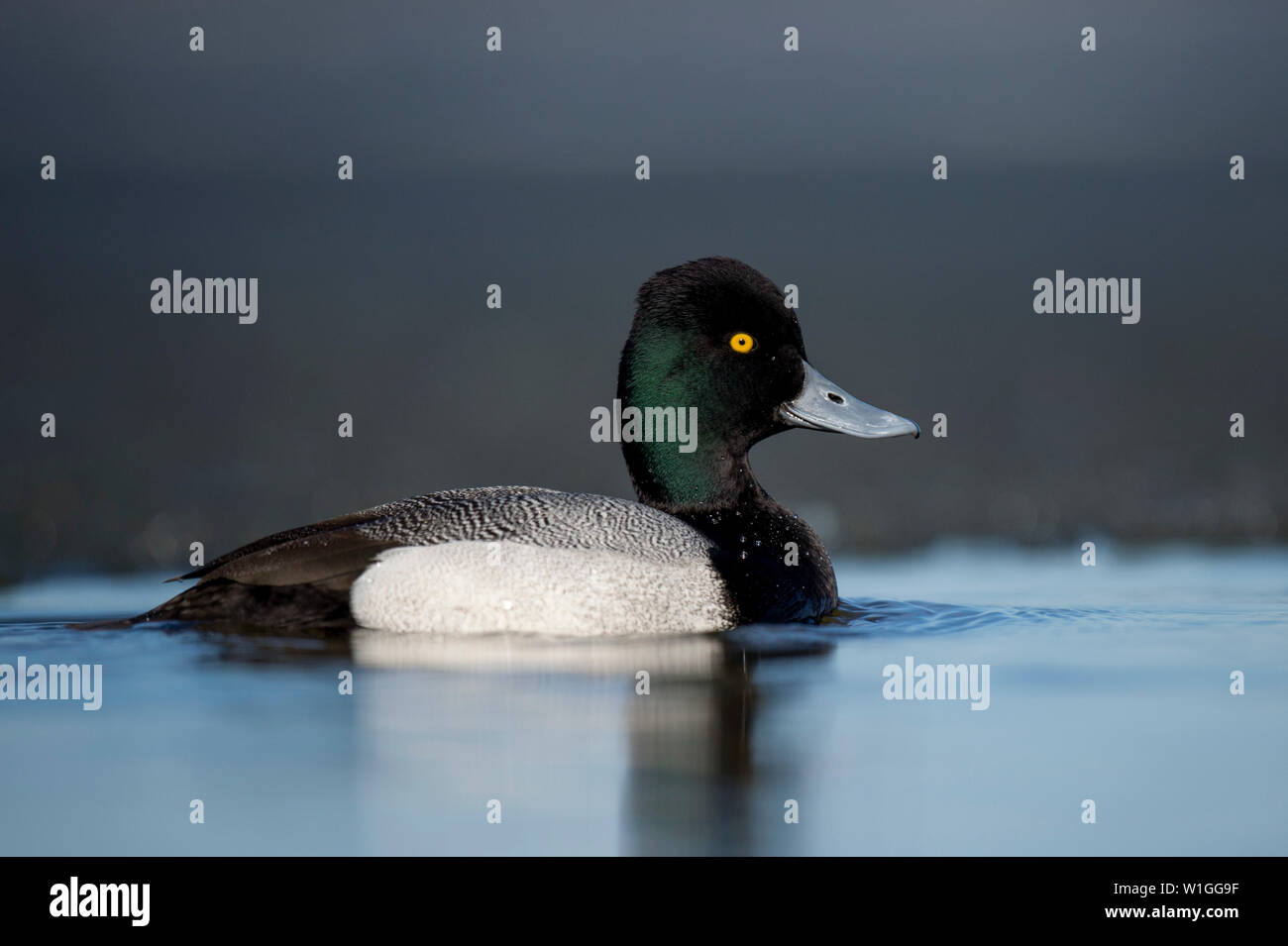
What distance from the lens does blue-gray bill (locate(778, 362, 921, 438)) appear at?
312 inches

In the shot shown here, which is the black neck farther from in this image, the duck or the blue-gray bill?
the blue-gray bill

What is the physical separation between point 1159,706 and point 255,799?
10.5ft

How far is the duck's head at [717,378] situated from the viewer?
7.61 meters

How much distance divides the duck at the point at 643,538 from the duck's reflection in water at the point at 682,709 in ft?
0.47

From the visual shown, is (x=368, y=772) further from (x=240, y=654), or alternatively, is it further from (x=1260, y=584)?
(x=1260, y=584)

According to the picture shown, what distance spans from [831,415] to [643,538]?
1344mm

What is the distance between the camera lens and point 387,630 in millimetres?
6863

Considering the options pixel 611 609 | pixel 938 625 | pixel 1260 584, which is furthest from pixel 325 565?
pixel 1260 584
